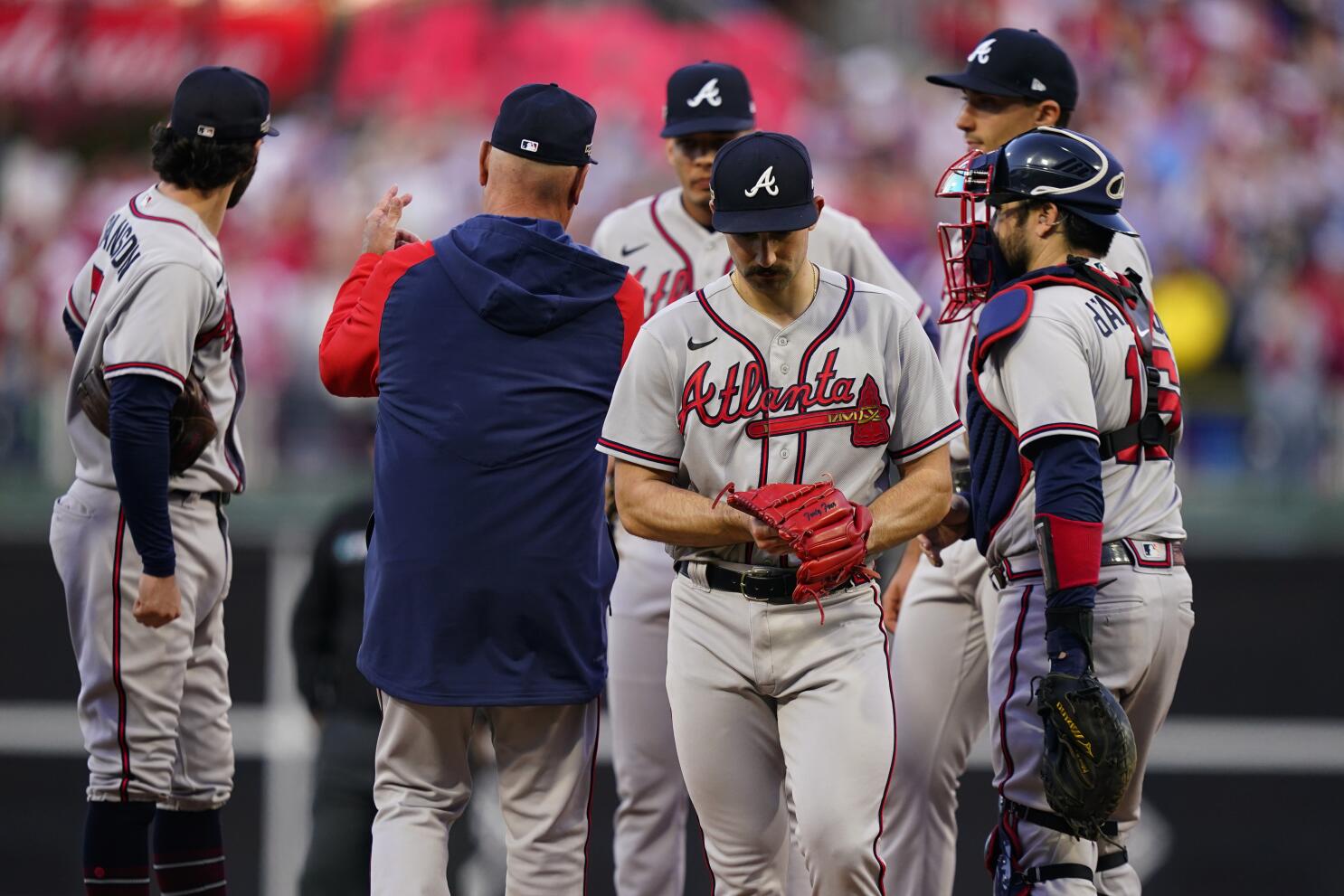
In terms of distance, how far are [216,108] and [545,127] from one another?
1.05m

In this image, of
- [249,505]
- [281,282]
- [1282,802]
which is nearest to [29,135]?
[281,282]

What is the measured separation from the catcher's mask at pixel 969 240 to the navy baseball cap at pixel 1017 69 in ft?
1.15

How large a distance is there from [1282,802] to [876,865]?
4.38 meters

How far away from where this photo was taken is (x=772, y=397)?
3586 mm

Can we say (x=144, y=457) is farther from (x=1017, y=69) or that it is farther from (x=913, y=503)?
(x=1017, y=69)

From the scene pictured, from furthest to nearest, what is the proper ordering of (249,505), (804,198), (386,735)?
(249,505)
(386,735)
(804,198)

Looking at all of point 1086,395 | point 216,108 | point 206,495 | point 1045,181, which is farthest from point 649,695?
point 216,108

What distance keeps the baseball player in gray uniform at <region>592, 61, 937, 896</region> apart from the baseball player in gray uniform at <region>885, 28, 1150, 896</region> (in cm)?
51

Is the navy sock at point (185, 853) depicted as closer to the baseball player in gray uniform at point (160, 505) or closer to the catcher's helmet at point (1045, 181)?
the baseball player in gray uniform at point (160, 505)

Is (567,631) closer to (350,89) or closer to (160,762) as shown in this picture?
(160,762)

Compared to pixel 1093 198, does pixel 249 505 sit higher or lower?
lower

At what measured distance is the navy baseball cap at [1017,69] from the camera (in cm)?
448

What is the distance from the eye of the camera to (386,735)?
12.2 ft

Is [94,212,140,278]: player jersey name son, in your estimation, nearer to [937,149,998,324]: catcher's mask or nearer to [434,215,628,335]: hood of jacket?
[434,215,628,335]: hood of jacket
